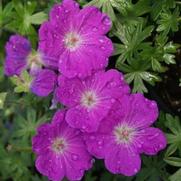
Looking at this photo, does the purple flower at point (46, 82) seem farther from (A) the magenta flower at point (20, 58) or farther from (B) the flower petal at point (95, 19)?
(B) the flower petal at point (95, 19)

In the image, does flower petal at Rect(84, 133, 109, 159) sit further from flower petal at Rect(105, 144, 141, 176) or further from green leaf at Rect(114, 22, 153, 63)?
green leaf at Rect(114, 22, 153, 63)

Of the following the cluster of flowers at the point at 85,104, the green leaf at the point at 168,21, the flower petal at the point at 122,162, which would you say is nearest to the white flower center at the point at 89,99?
the cluster of flowers at the point at 85,104

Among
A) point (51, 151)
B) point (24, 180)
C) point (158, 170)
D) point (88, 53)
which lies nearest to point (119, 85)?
point (88, 53)

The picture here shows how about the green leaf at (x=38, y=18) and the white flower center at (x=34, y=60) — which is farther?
the green leaf at (x=38, y=18)

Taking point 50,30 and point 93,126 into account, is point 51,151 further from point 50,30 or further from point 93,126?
point 50,30

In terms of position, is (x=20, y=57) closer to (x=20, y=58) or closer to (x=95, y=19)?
(x=20, y=58)

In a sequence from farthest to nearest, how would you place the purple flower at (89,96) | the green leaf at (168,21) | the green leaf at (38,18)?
the green leaf at (38,18) < the green leaf at (168,21) < the purple flower at (89,96)
